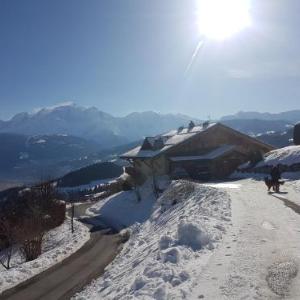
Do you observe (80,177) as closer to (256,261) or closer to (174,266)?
(174,266)

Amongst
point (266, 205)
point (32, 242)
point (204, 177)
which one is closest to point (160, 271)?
point (266, 205)

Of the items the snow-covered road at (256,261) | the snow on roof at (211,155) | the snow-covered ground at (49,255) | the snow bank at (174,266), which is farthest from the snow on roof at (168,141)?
the snow-covered road at (256,261)

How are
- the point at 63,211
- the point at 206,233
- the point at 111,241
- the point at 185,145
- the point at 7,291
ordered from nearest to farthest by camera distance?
the point at 206,233, the point at 7,291, the point at 111,241, the point at 63,211, the point at 185,145

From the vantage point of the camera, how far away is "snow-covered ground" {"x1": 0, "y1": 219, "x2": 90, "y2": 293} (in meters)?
21.5

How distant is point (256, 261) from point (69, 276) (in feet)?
41.3

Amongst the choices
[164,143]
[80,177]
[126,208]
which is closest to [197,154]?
[164,143]

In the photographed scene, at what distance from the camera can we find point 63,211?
45.2m

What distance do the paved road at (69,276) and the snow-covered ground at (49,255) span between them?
0.68 meters

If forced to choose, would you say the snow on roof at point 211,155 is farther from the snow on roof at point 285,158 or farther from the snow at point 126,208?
the snow on roof at point 285,158

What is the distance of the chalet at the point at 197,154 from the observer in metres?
52.8

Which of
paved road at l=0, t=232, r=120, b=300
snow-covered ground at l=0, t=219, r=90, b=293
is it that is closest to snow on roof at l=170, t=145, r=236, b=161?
snow-covered ground at l=0, t=219, r=90, b=293

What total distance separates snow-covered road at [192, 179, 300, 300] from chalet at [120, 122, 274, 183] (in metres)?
34.6

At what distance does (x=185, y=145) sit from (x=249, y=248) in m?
43.1

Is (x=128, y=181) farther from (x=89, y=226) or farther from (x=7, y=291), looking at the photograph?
(x=7, y=291)
